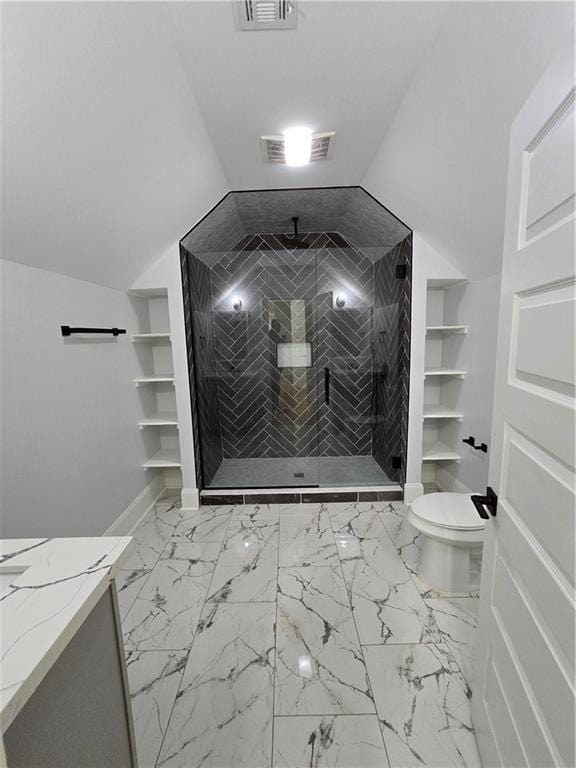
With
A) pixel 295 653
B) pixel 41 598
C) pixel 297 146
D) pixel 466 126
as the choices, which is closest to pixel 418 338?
pixel 466 126

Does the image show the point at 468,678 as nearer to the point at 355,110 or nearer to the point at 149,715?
the point at 149,715

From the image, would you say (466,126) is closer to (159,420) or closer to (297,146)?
(297,146)

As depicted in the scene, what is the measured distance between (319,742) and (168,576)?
3.97ft

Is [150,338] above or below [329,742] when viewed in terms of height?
above

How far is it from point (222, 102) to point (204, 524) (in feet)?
8.85

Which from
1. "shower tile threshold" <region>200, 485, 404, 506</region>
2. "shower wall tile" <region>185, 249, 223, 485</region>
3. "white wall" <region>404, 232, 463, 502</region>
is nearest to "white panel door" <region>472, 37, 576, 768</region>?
"white wall" <region>404, 232, 463, 502</region>

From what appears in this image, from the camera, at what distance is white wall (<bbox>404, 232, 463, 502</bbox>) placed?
8.50 ft

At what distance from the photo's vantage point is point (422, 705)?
4.37ft

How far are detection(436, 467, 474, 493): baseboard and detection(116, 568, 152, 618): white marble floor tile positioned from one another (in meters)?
2.41

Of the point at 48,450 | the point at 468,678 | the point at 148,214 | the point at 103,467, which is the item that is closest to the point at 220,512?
the point at 103,467

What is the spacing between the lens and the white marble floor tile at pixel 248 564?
191 cm

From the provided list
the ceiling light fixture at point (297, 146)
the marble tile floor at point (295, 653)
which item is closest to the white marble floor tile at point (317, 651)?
the marble tile floor at point (295, 653)

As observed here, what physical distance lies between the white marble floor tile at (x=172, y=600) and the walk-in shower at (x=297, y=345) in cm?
79

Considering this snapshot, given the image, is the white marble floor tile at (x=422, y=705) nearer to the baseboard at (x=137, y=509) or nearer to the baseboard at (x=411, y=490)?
the baseboard at (x=411, y=490)
